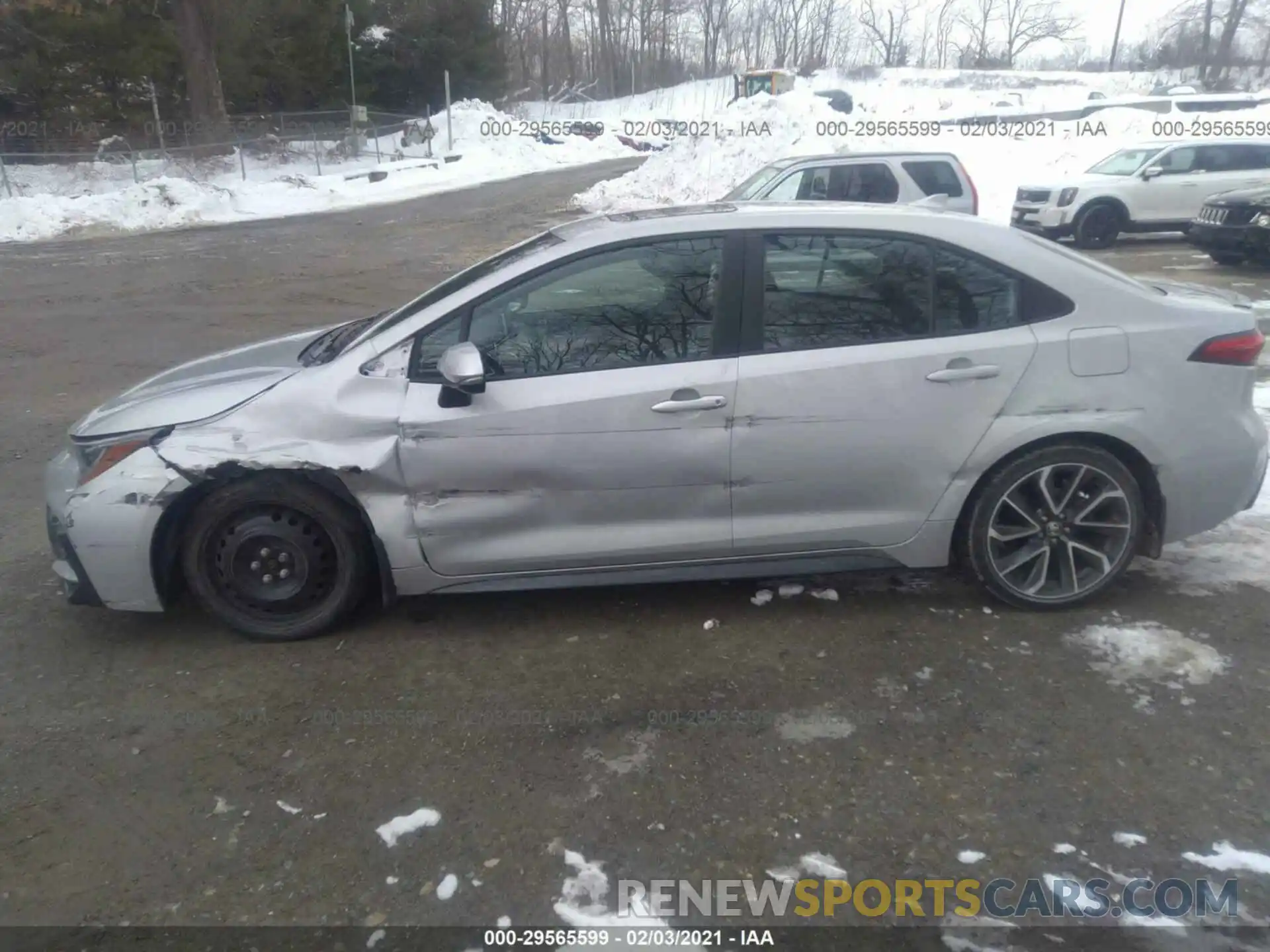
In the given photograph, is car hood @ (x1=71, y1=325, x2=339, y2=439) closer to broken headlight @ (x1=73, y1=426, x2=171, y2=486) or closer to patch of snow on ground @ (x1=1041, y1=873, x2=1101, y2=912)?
broken headlight @ (x1=73, y1=426, x2=171, y2=486)

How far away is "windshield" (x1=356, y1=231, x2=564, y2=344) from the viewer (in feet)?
12.8

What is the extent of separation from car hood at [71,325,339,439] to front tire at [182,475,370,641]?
36 cm

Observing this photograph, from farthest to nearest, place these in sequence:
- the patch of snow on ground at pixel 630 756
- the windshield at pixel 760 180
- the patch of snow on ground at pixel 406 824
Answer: the windshield at pixel 760 180 < the patch of snow on ground at pixel 630 756 < the patch of snow on ground at pixel 406 824

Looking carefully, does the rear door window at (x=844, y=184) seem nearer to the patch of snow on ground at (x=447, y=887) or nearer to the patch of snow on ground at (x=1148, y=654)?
the patch of snow on ground at (x=1148, y=654)

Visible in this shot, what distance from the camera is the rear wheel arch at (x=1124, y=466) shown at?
3.82 metres

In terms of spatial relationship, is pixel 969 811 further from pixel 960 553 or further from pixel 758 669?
pixel 960 553

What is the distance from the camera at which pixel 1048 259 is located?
154 inches

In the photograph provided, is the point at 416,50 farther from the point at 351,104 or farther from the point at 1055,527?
the point at 1055,527

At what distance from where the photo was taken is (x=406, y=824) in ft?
9.43

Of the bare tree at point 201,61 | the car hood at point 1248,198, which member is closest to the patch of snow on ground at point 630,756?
the car hood at point 1248,198

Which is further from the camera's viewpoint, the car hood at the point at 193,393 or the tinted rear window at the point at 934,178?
the tinted rear window at the point at 934,178

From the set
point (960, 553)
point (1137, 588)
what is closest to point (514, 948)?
point (960, 553)

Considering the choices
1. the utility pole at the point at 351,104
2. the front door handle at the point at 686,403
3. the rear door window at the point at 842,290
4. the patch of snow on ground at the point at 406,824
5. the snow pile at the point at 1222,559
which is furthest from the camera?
the utility pole at the point at 351,104

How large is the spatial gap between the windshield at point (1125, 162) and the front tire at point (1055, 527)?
47.4 feet
